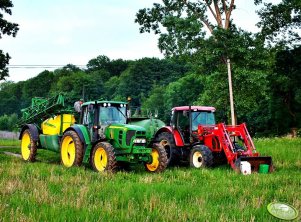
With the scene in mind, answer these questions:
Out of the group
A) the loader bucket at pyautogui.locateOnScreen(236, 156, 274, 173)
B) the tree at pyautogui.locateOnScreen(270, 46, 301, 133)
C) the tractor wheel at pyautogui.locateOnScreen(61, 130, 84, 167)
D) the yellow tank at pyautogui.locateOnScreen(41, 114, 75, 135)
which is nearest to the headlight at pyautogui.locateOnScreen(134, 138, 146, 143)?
the tractor wheel at pyautogui.locateOnScreen(61, 130, 84, 167)

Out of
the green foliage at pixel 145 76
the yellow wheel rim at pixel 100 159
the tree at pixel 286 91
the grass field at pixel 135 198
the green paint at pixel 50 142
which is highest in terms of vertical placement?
the green foliage at pixel 145 76

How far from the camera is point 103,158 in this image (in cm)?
1259

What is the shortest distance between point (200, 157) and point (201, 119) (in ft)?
5.68

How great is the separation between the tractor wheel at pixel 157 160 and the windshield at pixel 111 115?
1.47 m

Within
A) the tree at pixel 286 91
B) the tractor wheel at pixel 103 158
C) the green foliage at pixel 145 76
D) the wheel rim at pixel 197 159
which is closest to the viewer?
the tractor wheel at pixel 103 158

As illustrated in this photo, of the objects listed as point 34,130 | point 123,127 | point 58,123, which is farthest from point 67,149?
point 123,127

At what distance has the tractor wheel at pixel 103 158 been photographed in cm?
1191

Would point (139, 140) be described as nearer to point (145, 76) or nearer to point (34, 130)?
point (34, 130)

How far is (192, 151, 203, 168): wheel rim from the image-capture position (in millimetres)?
14117

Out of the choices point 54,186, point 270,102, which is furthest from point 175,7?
point 270,102

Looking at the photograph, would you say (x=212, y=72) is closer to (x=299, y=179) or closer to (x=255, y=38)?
(x=255, y=38)

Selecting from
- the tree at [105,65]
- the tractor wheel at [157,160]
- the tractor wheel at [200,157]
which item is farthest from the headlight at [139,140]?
the tree at [105,65]

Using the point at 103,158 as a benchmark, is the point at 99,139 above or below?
above

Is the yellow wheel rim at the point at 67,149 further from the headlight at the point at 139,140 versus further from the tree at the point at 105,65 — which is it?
the tree at the point at 105,65
